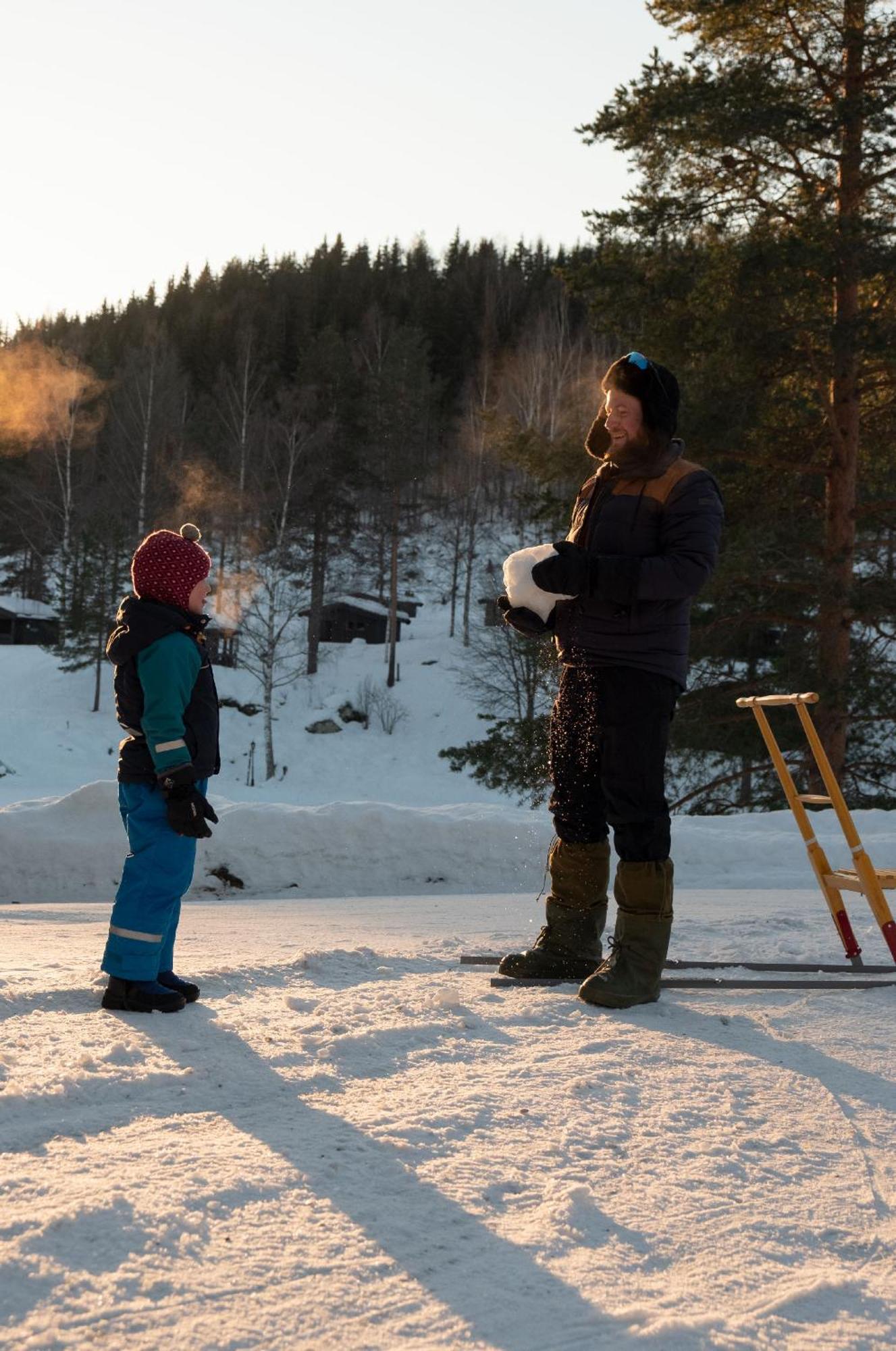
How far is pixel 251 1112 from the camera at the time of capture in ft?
8.01

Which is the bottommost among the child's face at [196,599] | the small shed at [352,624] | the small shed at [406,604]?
the small shed at [352,624]

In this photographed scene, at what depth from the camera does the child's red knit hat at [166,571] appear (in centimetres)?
350

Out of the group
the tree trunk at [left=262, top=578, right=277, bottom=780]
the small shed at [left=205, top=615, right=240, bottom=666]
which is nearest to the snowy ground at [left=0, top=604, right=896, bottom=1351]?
the tree trunk at [left=262, top=578, right=277, bottom=780]

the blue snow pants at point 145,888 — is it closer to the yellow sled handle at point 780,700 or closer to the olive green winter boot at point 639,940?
the olive green winter boot at point 639,940

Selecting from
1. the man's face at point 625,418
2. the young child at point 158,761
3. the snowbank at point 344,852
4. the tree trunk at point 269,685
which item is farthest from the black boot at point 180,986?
the tree trunk at point 269,685

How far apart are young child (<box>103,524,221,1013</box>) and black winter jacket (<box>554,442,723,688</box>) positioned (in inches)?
45.4

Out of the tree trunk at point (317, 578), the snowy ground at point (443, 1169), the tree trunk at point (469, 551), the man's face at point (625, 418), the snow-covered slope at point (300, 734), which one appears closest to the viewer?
the snowy ground at point (443, 1169)

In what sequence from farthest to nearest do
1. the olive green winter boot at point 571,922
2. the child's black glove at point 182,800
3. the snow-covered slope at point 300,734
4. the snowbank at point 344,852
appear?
the snow-covered slope at point 300,734 → the snowbank at point 344,852 → the olive green winter boot at point 571,922 → the child's black glove at point 182,800

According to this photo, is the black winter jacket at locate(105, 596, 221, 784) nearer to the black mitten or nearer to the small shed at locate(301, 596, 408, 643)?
the black mitten

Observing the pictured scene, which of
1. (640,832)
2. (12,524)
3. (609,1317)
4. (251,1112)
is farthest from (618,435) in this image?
(12,524)

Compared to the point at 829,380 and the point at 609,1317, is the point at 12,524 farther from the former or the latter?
the point at 609,1317

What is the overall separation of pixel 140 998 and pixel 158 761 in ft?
2.24

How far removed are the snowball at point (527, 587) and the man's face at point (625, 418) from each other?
0.45m

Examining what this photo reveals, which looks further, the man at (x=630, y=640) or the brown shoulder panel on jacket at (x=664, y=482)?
the brown shoulder panel on jacket at (x=664, y=482)
